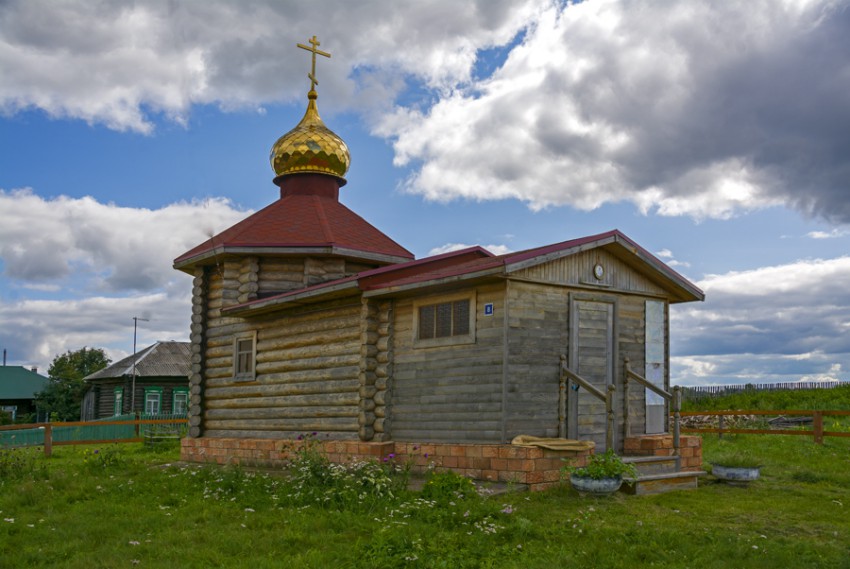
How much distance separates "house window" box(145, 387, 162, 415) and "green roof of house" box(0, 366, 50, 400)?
41.6 feet

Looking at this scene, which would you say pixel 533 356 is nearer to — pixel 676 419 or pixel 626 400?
pixel 626 400

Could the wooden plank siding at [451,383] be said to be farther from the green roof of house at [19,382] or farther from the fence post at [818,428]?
the green roof of house at [19,382]

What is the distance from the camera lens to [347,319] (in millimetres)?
13945

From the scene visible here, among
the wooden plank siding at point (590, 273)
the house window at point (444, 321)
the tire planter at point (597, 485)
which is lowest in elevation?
the tire planter at point (597, 485)

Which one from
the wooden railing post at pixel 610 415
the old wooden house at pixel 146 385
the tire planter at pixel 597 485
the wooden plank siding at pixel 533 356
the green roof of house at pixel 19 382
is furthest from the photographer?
the green roof of house at pixel 19 382

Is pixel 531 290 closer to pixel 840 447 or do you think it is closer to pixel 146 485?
pixel 146 485

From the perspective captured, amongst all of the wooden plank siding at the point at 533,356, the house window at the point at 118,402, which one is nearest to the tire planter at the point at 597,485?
the wooden plank siding at the point at 533,356

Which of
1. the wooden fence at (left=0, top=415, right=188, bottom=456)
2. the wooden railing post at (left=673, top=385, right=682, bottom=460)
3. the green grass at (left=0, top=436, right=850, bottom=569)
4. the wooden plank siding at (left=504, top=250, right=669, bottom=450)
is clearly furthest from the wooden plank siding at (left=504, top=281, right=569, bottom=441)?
the wooden fence at (left=0, top=415, right=188, bottom=456)

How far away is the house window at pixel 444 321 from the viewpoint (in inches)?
474

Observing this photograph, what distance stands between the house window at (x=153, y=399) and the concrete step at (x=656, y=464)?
28514mm

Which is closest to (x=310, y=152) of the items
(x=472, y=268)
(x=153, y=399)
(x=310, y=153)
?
(x=310, y=153)

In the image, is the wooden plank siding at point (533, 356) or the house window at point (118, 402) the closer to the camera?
the wooden plank siding at point (533, 356)

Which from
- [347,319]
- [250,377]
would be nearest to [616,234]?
[347,319]

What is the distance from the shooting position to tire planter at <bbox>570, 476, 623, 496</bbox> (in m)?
10.3
